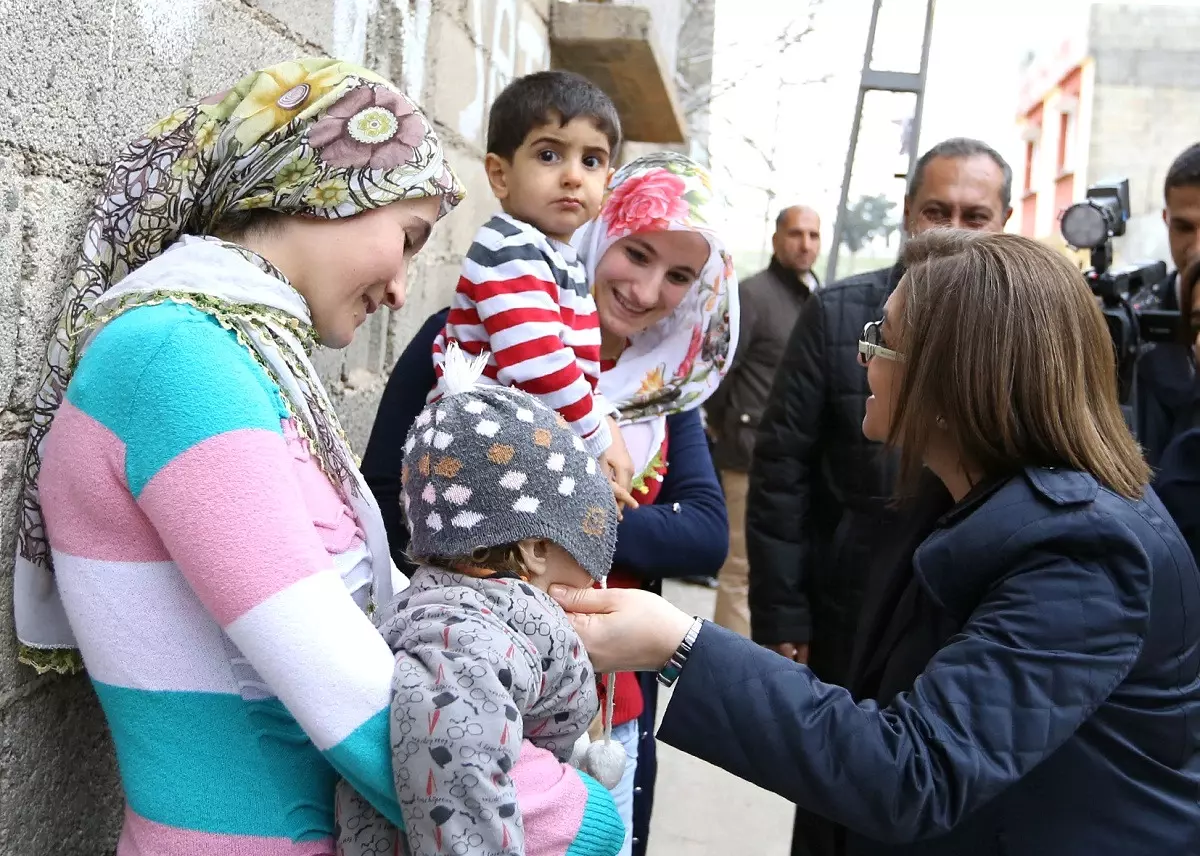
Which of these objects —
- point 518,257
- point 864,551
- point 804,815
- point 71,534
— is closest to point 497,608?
point 71,534

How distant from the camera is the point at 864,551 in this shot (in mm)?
2906

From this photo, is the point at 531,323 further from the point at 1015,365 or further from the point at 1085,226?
the point at 1085,226

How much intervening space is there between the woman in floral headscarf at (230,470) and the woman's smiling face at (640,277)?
3.28ft

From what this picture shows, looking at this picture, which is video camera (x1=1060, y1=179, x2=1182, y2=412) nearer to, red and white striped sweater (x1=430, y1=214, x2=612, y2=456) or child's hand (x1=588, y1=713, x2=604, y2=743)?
red and white striped sweater (x1=430, y1=214, x2=612, y2=456)

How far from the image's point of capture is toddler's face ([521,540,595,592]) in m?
1.44

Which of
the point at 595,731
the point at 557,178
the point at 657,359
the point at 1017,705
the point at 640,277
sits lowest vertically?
the point at 595,731

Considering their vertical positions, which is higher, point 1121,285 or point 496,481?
point 1121,285

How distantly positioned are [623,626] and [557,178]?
1.08 meters

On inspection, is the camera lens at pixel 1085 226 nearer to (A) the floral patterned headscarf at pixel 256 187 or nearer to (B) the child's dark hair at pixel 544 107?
(B) the child's dark hair at pixel 544 107

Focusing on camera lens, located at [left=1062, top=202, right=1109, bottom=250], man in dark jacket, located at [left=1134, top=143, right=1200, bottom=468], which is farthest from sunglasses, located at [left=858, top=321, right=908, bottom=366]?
camera lens, located at [left=1062, top=202, right=1109, bottom=250]

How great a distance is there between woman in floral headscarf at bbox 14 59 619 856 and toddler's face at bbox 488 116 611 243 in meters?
0.83

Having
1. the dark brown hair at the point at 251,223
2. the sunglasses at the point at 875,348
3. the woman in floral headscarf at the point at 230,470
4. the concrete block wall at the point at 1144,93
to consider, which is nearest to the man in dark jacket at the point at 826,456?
the sunglasses at the point at 875,348

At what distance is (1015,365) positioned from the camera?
1.61 metres

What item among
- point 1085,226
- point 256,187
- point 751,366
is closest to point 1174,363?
point 1085,226
